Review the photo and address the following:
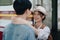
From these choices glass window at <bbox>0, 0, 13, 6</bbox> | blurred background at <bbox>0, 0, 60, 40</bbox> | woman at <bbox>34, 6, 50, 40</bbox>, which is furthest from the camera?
glass window at <bbox>0, 0, 13, 6</bbox>

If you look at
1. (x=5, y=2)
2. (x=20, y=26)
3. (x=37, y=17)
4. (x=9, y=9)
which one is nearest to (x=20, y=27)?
(x=20, y=26)

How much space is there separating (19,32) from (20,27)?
5cm

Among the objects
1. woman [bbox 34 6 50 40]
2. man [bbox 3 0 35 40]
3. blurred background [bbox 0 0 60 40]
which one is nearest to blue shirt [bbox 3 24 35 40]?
man [bbox 3 0 35 40]

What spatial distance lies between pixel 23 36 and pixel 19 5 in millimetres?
338

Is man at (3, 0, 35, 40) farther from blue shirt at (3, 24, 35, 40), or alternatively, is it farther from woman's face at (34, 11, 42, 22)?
woman's face at (34, 11, 42, 22)

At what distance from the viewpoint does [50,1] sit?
15.7 feet

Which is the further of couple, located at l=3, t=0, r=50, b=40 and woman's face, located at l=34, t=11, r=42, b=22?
woman's face, located at l=34, t=11, r=42, b=22

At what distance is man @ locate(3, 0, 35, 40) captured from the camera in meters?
2.58

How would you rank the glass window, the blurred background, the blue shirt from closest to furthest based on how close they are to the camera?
the blue shirt
the blurred background
the glass window

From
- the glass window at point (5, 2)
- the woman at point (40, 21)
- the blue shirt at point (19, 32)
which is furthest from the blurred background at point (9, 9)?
the blue shirt at point (19, 32)

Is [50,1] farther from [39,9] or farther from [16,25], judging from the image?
[16,25]

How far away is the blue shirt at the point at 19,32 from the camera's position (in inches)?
101

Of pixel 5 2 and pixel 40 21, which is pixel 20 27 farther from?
pixel 5 2

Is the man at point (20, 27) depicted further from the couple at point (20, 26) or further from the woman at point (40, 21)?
the woman at point (40, 21)
